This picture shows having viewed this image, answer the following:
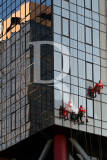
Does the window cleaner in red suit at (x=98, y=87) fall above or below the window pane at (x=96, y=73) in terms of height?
below

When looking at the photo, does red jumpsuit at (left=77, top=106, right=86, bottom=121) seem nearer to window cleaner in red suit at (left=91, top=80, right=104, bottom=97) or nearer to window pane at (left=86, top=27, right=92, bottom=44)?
window cleaner in red suit at (left=91, top=80, right=104, bottom=97)

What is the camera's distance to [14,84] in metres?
66.0

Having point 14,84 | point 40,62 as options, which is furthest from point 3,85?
point 40,62

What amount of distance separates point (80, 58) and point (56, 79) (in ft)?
13.3

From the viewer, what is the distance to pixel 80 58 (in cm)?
6269

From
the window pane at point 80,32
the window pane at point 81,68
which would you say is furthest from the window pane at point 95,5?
the window pane at point 81,68

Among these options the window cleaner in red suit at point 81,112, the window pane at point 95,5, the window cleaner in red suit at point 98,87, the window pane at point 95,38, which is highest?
the window pane at point 95,5

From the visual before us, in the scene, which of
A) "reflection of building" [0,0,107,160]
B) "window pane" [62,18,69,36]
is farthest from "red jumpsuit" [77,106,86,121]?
"window pane" [62,18,69,36]

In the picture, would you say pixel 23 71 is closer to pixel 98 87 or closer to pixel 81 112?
pixel 98 87

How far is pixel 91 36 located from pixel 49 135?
11176 millimetres

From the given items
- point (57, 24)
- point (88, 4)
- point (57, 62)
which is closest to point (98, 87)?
point (57, 62)

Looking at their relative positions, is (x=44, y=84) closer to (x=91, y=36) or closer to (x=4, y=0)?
(x=91, y=36)

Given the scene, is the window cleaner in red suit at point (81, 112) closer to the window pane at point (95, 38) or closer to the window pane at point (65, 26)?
the window pane at point (65, 26)

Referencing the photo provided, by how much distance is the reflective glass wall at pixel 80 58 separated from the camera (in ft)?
199
